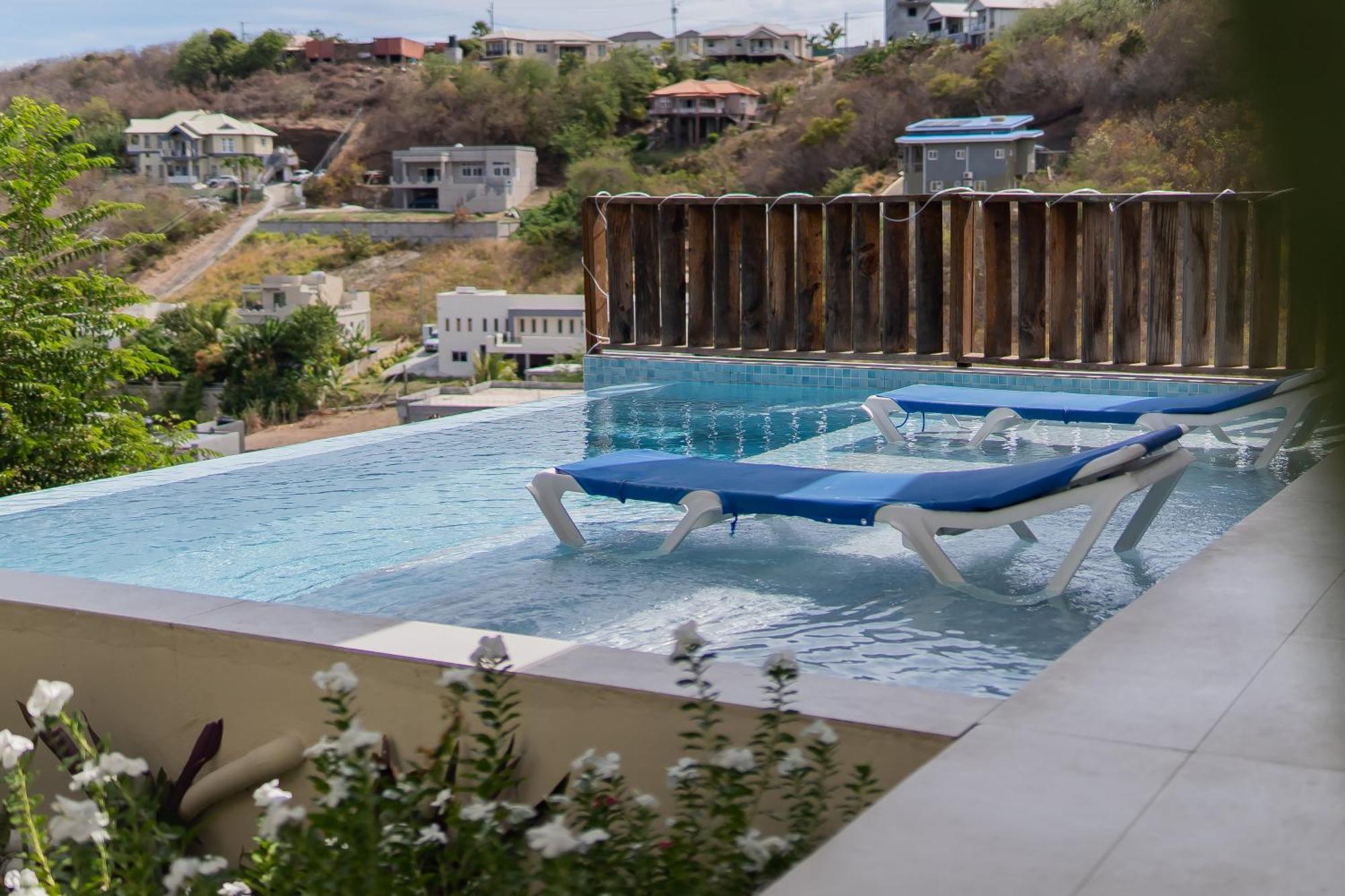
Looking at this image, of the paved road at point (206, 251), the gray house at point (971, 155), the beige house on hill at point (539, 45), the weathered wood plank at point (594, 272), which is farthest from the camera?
the beige house on hill at point (539, 45)

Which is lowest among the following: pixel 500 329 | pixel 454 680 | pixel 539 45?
pixel 500 329

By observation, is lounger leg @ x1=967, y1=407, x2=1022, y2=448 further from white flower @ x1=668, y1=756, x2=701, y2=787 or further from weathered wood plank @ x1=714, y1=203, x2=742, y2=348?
white flower @ x1=668, y1=756, x2=701, y2=787

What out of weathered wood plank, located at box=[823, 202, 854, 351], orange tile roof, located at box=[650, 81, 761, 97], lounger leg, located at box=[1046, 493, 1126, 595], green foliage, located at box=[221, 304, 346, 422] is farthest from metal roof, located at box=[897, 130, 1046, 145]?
lounger leg, located at box=[1046, 493, 1126, 595]

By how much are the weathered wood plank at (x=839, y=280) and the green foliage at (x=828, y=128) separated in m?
41.9

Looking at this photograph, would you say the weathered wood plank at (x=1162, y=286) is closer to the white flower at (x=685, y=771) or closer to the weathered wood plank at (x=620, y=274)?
the weathered wood plank at (x=620, y=274)

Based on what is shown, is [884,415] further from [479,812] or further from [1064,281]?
[479,812]

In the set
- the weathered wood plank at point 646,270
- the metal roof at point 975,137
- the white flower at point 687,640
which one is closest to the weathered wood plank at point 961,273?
the weathered wood plank at point 646,270

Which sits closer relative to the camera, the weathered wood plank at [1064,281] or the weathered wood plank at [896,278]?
the weathered wood plank at [1064,281]

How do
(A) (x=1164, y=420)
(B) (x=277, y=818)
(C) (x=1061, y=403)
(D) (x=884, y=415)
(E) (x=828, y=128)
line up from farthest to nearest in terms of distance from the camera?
1. (E) (x=828, y=128)
2. (D) (x=884, y=415)
3. (C) (x=1061, y=403)
4. (A) (x=1164, y=420)
5. (B) (x=277, y=818)

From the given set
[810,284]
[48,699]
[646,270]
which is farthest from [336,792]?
[646,270]

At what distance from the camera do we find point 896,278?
7996 millimetres

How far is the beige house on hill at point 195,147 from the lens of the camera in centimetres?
6588

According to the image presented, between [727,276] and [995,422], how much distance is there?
2.86 m

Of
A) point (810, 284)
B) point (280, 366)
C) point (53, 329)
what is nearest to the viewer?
point (810, 284)
